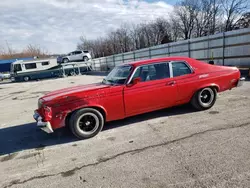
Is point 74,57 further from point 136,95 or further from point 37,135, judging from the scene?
point 136,95

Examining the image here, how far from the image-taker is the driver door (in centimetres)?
420

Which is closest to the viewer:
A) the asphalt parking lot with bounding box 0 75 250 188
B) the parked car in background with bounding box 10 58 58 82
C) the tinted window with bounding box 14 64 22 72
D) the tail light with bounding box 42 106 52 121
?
the asphalt parking lot with bounding box 0 75 250 188

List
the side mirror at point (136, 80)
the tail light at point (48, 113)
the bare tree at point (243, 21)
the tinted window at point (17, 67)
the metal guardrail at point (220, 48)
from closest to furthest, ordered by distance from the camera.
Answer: the tail light at point (48, 113) < the side mirror at point (136, 80) < the metal guardrail at point (220, 48) < the tinted window at point (17, 67) < the bare tree at point (243, 21)

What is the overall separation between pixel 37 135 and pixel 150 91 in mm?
3063

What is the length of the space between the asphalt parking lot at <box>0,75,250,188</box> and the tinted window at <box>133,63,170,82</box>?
1.11 meters

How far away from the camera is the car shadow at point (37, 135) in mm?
4003

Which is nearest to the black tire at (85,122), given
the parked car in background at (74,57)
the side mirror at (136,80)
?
the side mirror at (136,80)

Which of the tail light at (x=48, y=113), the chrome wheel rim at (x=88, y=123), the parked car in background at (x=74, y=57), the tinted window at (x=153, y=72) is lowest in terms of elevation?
the chrome wheel rim at (x=88, y=123)

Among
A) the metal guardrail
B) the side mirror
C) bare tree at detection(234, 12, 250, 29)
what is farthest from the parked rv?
bare tree at detection(234, 12, 250, 29)

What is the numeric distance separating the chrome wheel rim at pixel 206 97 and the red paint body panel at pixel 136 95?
20cm

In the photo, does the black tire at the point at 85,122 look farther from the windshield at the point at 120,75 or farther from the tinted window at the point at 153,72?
the tinted window at the point at 153,72

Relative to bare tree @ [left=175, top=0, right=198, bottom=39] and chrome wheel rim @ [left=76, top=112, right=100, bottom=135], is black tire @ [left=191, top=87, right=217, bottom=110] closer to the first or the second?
chrome wheel rim @ [left=76, top=112, right=100, bottom=135]

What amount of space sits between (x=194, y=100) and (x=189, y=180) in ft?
9.31

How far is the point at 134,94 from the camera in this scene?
4184 millimetres
